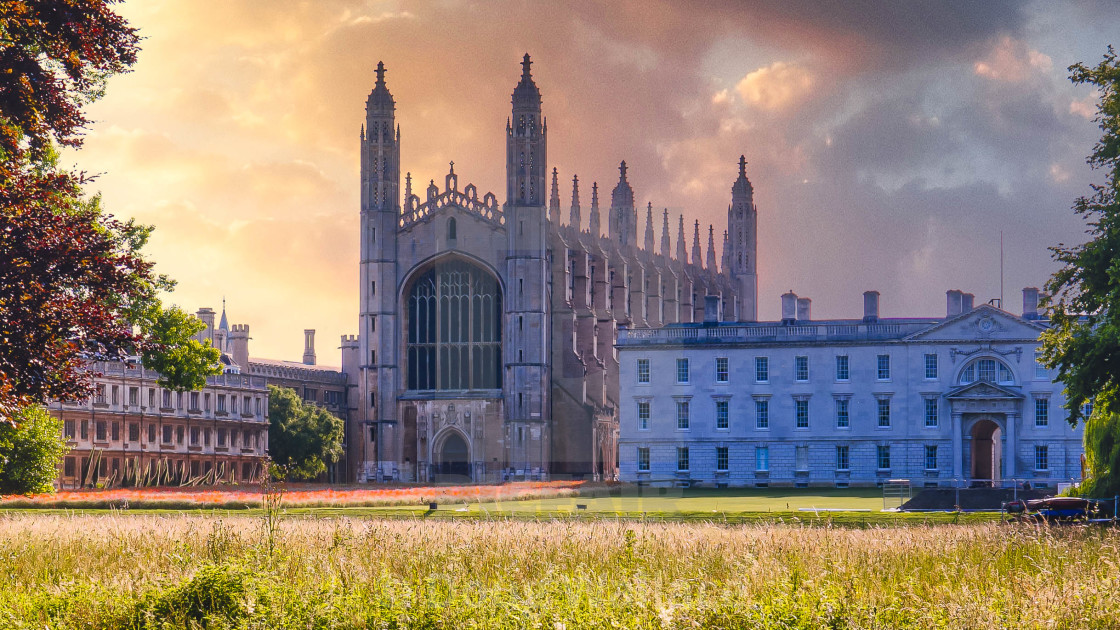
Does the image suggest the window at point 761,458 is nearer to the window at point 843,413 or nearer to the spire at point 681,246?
the window at point 843,413

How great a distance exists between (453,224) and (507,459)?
1616cm

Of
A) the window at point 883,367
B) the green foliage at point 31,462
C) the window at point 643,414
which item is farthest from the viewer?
the window at point 643,414

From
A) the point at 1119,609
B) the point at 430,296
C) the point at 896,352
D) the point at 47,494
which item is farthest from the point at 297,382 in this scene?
the point at 1119,609

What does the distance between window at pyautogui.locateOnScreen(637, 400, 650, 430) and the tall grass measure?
175ft

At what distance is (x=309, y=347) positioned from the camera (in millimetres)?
130500

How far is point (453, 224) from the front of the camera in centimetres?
8875

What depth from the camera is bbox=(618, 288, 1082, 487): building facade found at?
67.9 m

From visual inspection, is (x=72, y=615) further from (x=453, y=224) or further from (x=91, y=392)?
(x=453, y=224)

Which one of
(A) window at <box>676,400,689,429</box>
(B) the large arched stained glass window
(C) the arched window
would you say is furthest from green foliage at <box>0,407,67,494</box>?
→ (C) the arched window

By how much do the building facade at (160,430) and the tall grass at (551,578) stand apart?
2235 inches

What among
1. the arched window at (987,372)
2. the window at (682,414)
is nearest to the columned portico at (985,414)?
the arched window at (987,372)

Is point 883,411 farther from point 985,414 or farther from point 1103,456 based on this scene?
point 1103,456

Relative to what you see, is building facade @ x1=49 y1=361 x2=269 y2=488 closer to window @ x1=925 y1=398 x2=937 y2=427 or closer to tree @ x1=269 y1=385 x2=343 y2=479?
tree @ x1=269 y1=385 x2=343 y2=479

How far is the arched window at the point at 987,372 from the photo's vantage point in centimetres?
6825
